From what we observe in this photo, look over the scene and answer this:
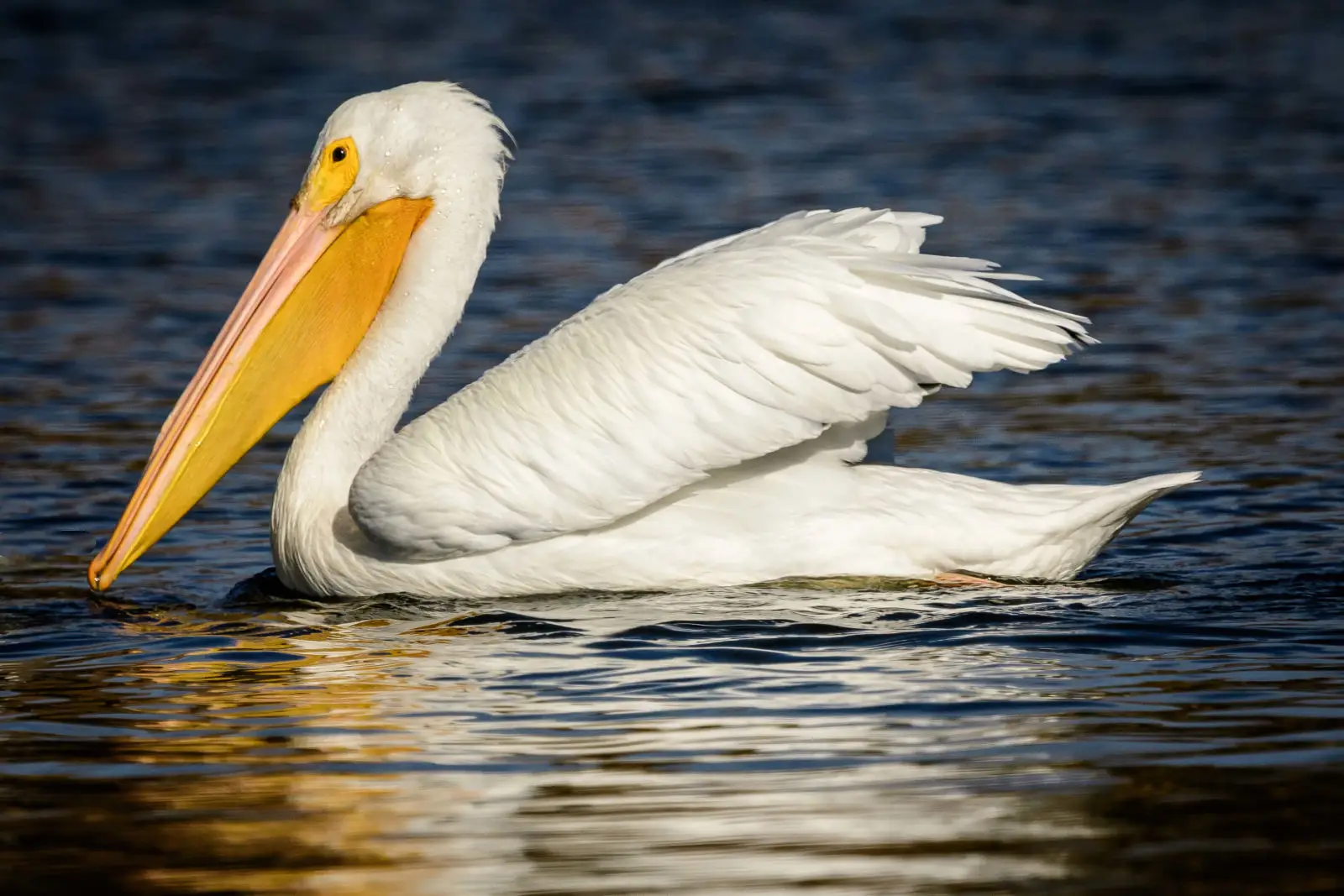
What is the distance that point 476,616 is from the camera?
554 cm

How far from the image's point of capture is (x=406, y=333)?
20.2 ft

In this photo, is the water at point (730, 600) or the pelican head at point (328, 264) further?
the pelican head at point (328, 264)

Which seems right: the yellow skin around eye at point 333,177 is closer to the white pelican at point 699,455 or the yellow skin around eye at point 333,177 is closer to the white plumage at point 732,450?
the white pelican at point 699,455

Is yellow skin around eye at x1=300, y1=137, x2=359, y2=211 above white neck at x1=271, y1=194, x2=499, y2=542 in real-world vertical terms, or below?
above

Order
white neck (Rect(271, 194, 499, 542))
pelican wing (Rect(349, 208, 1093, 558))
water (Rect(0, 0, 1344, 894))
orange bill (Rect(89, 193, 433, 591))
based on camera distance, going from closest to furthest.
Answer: water (Rect(0, 0, 1344, 894))
pelican wing (Rect(349, 208, 1093, 558))
orange bill (Rect(89, 193, 433, 591))
white neck (Rect(271, 194, 499, 542))

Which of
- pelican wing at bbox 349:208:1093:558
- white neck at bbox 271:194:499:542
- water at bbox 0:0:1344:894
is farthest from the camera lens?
white neck at bbox 271:194:499:542

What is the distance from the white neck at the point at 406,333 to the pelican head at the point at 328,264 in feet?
0.12

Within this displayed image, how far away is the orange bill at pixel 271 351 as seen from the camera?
19.5 ft

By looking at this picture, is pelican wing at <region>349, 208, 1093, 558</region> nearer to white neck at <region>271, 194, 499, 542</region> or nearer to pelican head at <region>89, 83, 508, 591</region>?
white neck at <region>271, 194, 499, 542</region>

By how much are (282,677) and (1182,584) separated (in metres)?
2.43

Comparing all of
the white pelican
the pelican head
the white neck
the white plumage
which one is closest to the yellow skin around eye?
the pelican head

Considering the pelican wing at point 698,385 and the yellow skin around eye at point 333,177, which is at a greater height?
the yellow skin around eye at point 333,177

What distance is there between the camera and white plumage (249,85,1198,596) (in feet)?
17.7

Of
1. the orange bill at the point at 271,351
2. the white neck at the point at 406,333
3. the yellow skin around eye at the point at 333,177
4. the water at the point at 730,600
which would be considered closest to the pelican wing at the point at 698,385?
the water at the point at 730,600
